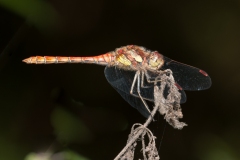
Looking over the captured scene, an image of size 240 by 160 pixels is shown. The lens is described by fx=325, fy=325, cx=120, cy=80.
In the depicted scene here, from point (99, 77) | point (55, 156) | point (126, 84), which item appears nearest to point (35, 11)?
point (99, 77)

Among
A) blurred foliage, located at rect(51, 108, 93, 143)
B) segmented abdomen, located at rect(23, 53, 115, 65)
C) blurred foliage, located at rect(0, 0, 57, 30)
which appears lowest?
blurred foliage, located at rect(51, 108, 93, 143)

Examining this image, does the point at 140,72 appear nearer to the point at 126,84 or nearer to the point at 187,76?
the point at 126,84

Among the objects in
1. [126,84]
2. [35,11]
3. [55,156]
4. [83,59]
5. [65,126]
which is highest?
[35,11]

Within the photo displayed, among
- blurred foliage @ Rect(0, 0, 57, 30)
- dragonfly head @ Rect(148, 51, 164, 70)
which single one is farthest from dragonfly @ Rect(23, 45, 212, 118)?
blurred foliage @ Rect(0, 0, 57, 30)

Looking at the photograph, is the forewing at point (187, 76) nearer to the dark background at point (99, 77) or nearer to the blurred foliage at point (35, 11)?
the dark background at point (99, 77)

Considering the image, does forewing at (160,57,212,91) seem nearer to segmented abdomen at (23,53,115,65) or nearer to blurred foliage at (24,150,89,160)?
segmented abdomen at (23,53,115,65)

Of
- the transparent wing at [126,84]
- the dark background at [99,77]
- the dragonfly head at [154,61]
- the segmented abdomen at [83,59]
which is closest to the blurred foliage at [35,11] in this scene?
the dark background at [99,77]
